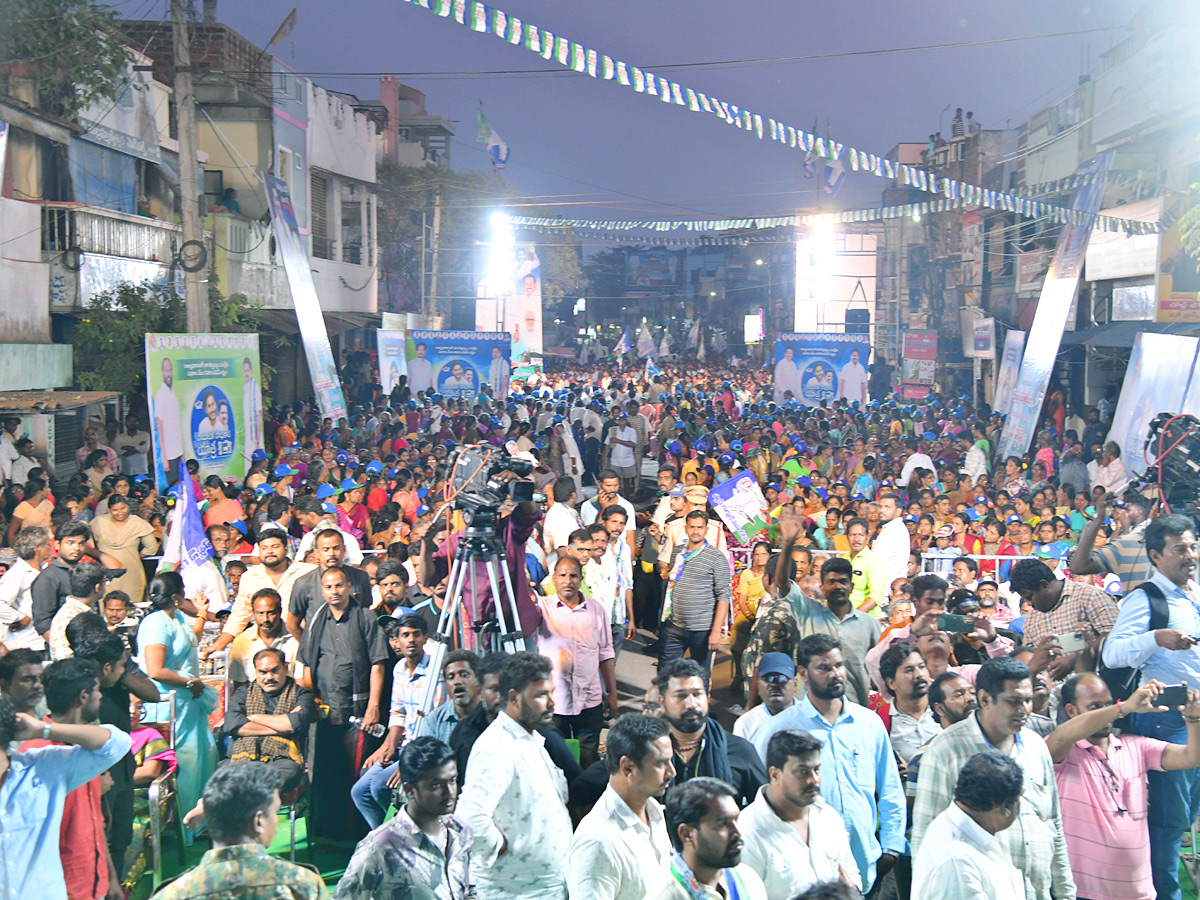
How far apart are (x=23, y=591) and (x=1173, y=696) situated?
666 cm

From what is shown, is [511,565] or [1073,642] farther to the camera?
[511,565]

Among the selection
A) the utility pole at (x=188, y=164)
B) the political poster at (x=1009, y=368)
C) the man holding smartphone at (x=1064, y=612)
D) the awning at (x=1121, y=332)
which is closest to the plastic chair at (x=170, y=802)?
the man holding smartphone at (x=1064, y=612)

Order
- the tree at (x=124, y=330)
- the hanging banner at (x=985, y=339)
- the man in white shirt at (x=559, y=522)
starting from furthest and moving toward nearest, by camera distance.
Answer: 1. the hanging banner at (x=985, y=339)
2. the tree at (x=124, y=330)
3. the man in white shirt at (x=559, y=522)

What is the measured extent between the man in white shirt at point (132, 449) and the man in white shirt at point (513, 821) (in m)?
12.2

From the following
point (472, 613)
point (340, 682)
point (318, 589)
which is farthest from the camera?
point (318, 589)

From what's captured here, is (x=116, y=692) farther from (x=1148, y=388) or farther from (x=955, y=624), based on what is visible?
(x=1148, y=388)

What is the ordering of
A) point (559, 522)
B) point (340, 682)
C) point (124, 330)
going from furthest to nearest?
point (124, 330)
point (559, 522)
point (340, 682)

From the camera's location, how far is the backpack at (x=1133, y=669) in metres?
5.17

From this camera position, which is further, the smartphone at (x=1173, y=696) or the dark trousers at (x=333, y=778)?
the dark trousers at (x=333, y=778)

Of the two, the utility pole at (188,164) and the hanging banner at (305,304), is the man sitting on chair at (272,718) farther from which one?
the hanging banner at (305,304)

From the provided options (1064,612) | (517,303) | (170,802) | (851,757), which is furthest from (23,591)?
(517,303)

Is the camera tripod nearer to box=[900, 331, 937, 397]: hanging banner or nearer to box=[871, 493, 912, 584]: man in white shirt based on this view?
box=[871, 493, 912, 584]: man in white shirt

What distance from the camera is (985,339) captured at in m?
30.6

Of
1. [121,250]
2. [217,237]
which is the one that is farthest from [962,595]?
[217,237]
